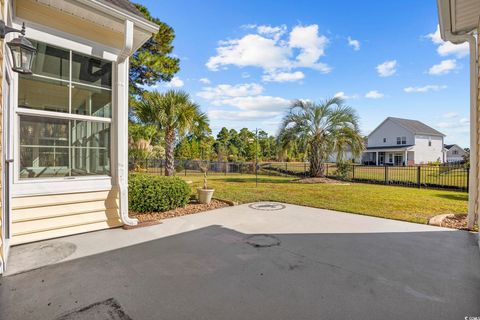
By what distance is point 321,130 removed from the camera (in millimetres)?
12750

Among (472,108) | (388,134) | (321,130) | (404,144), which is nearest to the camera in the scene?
(472,108)

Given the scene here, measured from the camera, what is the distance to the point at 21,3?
3.43 m

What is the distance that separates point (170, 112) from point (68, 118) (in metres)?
4.66

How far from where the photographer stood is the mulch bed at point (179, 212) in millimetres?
5199

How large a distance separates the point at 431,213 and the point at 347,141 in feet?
23.3

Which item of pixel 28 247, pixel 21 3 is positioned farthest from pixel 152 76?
pixel 28 247

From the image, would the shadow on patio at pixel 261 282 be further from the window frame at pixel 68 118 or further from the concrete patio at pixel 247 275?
the window frame at pixel 68 118

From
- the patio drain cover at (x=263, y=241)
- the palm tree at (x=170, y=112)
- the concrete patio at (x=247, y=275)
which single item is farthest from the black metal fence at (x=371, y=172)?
the concrete patio at (x=247, y=275)

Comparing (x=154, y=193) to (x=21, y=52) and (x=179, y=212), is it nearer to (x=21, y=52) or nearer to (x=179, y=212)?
(x=179, y=212)

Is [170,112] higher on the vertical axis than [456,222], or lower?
higher

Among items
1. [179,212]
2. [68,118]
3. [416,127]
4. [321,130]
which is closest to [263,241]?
[179,212]

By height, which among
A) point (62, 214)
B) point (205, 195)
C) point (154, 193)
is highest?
point (154, 193)

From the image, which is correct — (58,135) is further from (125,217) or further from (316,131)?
(316,131)

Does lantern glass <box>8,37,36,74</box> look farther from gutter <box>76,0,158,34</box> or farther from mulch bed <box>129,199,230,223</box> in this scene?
mulch bed <box>129,199,230,223</box>
